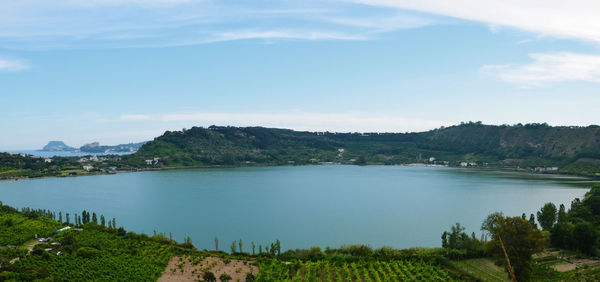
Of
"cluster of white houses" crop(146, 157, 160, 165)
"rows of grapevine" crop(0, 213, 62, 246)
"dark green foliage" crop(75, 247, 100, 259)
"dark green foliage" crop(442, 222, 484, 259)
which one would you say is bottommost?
"dark green foliage" crop(442, 222, 484, 259)

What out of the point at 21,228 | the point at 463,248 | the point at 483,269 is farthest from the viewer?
the point at 21,228

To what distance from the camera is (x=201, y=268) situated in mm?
32531

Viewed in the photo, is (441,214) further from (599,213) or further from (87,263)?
(87,263)

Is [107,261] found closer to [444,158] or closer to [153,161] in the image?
[153,161]

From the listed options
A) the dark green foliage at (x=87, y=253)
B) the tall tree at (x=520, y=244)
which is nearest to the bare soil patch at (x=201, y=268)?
the dark green foliage at (x=87, y=253)

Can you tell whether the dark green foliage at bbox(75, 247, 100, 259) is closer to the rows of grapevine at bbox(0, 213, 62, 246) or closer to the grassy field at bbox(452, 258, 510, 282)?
the rows of grapevine at bbox(0, 213, 62, 246)

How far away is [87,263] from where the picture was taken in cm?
3142

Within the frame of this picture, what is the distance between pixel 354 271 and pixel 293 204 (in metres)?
46.0

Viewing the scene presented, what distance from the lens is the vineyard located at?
98.8 feet

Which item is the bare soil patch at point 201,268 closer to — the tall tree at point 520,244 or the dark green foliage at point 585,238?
the tall tree at point 520,244

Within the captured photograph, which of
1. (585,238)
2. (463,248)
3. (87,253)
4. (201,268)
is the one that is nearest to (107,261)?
(87,253)

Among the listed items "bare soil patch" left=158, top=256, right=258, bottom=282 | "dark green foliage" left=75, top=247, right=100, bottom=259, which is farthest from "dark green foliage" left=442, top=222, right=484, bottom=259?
"dark green foliage" left=75, top=247, right=100, bottom=259

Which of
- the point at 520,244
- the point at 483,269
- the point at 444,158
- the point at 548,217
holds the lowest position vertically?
the point at 483,269

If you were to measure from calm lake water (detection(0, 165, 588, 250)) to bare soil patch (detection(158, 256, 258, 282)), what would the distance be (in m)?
11.3
